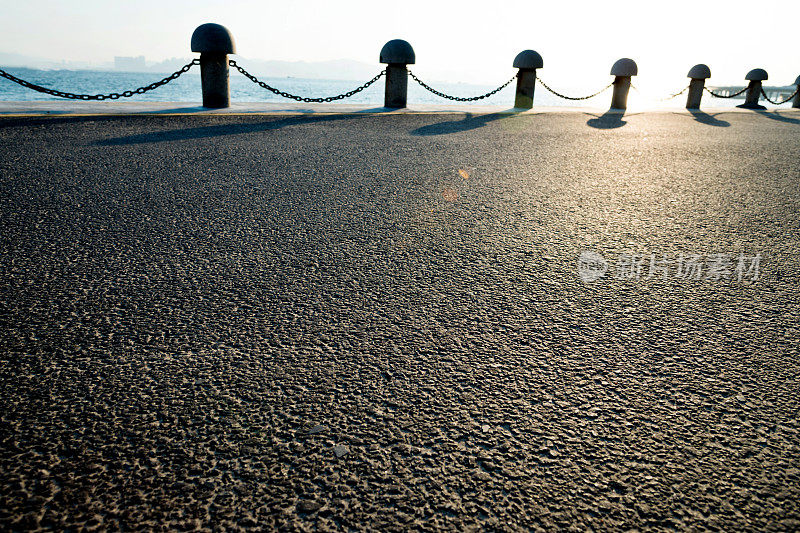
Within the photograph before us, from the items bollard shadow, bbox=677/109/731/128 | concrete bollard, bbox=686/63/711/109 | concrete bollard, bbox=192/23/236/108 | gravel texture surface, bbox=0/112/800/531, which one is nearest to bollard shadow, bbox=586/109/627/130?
bollard shadow, bbox=677/109/731/128

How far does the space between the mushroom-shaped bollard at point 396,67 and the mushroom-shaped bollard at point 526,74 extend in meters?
3.89

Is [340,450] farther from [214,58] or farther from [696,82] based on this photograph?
[696,82]

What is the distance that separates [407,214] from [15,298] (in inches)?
107

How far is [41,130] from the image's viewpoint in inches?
296

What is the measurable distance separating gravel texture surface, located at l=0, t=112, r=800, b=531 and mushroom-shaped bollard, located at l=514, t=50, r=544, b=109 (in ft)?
35.9

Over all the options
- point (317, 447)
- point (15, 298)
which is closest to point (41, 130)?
point (15, 298)

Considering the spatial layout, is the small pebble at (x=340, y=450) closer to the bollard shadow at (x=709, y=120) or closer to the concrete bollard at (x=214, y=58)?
the concrete bollard at (x=214, y=58)

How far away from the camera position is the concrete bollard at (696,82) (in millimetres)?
17067

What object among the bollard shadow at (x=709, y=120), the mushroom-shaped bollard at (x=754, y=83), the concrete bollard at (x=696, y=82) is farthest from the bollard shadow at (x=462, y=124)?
the mushroom-shaped bollard at (x=754, y=83)

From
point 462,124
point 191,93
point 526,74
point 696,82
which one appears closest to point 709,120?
point 696,82

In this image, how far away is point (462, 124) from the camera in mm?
10555

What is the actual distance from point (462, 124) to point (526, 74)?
18.1 ft

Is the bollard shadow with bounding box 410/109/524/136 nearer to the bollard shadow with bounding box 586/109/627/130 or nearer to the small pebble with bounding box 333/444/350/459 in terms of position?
the bollard shadow with bounding box 586/109/627/130

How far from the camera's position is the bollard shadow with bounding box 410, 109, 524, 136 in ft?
30.3
